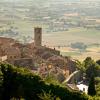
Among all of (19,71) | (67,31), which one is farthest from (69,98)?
(67,31)

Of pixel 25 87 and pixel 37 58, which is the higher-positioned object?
pixel 25 87

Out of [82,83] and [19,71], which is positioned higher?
[19,71]

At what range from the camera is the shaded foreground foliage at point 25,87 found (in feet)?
82.9

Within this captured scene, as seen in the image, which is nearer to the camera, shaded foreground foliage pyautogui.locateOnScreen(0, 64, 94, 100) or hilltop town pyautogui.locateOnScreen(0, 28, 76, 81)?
shaded foreground foliage pyautogui.locateOnScreen(0, 64, 94, 100)

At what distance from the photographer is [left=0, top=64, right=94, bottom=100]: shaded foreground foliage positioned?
25.3m

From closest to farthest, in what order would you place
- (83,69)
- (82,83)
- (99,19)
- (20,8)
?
(82,83), (83,69), (99,19), (20,8)

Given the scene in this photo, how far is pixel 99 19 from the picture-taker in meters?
155

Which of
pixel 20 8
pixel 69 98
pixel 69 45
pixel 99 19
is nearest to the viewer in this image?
pixel 69 98

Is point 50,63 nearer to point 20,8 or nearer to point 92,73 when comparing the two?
point 92,73

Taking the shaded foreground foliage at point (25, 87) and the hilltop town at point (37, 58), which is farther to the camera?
the hilltop town at point (37, 58)

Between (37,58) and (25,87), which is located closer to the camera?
(25,87)

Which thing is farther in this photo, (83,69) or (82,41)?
(82,41)

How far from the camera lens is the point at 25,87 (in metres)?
25.8

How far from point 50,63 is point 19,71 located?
17.8m
